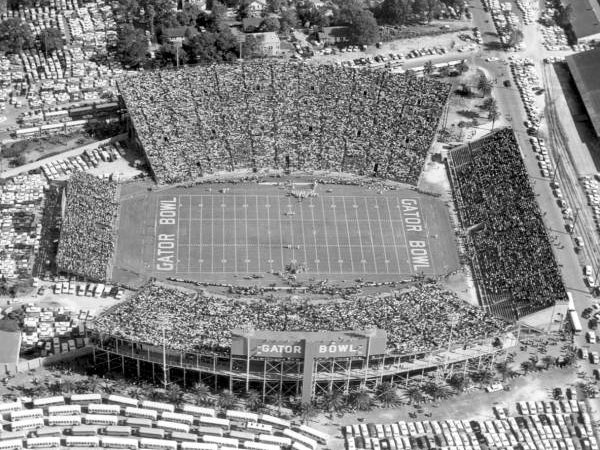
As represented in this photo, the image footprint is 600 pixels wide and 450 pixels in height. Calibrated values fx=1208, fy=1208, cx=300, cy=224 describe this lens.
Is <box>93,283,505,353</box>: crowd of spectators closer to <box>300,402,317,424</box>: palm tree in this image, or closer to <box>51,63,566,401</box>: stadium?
<box>51,63,566,401</box>: stadium

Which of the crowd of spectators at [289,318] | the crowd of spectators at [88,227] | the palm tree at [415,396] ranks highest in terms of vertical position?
the crowd of spectators at [88,227]

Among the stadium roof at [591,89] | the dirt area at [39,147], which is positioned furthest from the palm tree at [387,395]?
the stadium roof at [591,89]

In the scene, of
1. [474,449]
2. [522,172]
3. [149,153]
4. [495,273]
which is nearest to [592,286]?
[495,273]

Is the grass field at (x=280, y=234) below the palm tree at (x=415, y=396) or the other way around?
the other way around

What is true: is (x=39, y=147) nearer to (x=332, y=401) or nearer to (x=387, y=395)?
(x=332, y=401)

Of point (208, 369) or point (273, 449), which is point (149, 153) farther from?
point (273, 449)

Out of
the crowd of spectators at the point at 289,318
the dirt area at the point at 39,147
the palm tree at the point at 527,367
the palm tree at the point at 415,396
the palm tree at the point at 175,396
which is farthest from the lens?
the dirt area at the point at 39,147

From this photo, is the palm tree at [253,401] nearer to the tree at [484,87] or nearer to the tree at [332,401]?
the tree at [332,401]
